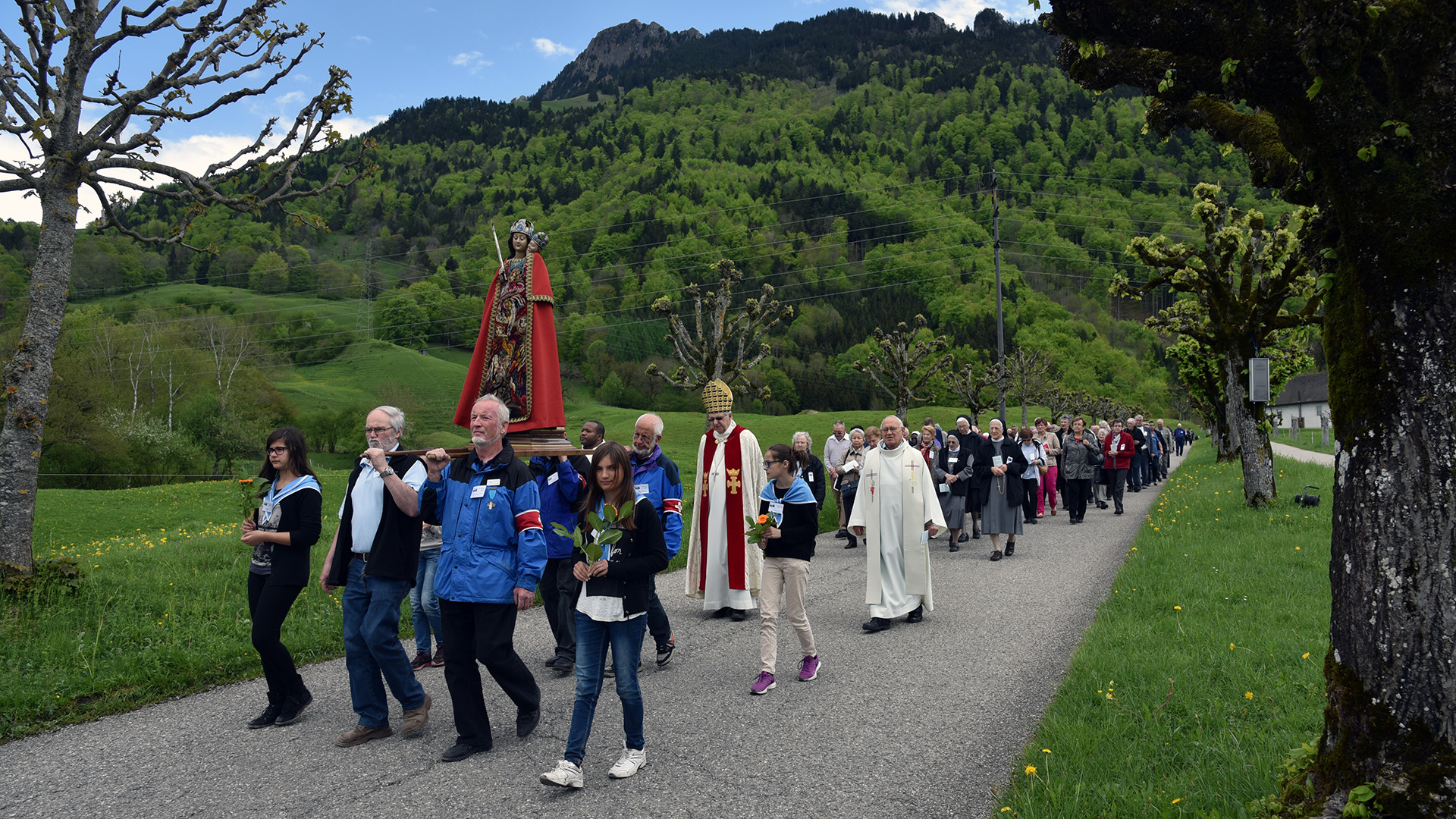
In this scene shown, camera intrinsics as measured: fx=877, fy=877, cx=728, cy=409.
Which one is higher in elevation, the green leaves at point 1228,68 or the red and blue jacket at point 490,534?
the green leaves at point 1228,68

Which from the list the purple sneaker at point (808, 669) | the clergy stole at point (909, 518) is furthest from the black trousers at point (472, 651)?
the clergy stole at point (909, 518)

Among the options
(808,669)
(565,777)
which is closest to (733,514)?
(808,669)

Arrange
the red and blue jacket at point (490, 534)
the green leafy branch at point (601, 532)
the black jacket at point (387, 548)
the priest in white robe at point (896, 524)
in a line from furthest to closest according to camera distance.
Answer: the priest in white robe at point (896, 524) < the black jacket at point (387, 548) < the red and blue jacket at point (490, 534) < the green leafy branch at point (601, 532)

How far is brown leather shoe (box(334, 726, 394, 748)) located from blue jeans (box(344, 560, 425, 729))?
29 mm

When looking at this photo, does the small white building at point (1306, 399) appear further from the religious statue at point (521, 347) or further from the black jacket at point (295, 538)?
the black jacket at point (295, 538)

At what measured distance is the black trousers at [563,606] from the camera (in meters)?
6.84

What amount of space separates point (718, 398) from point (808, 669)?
2.65m

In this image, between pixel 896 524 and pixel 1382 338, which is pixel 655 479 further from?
pixel 1382 338

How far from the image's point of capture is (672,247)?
88188 mm

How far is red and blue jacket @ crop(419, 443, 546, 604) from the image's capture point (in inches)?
191

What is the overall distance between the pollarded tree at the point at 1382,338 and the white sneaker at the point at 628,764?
3006 mm

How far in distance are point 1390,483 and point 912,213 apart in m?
108

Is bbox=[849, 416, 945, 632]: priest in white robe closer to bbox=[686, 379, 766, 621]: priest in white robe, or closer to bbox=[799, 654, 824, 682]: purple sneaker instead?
bbox=[686, 379, 766, 621]: priest in white robe

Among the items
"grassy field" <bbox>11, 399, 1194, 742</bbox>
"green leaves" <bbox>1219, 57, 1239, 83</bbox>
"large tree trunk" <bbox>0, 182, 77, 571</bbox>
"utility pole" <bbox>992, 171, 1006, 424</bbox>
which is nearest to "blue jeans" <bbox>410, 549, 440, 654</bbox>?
"grassy field" <bbox>11, 399, 1194, 742</bbox>
